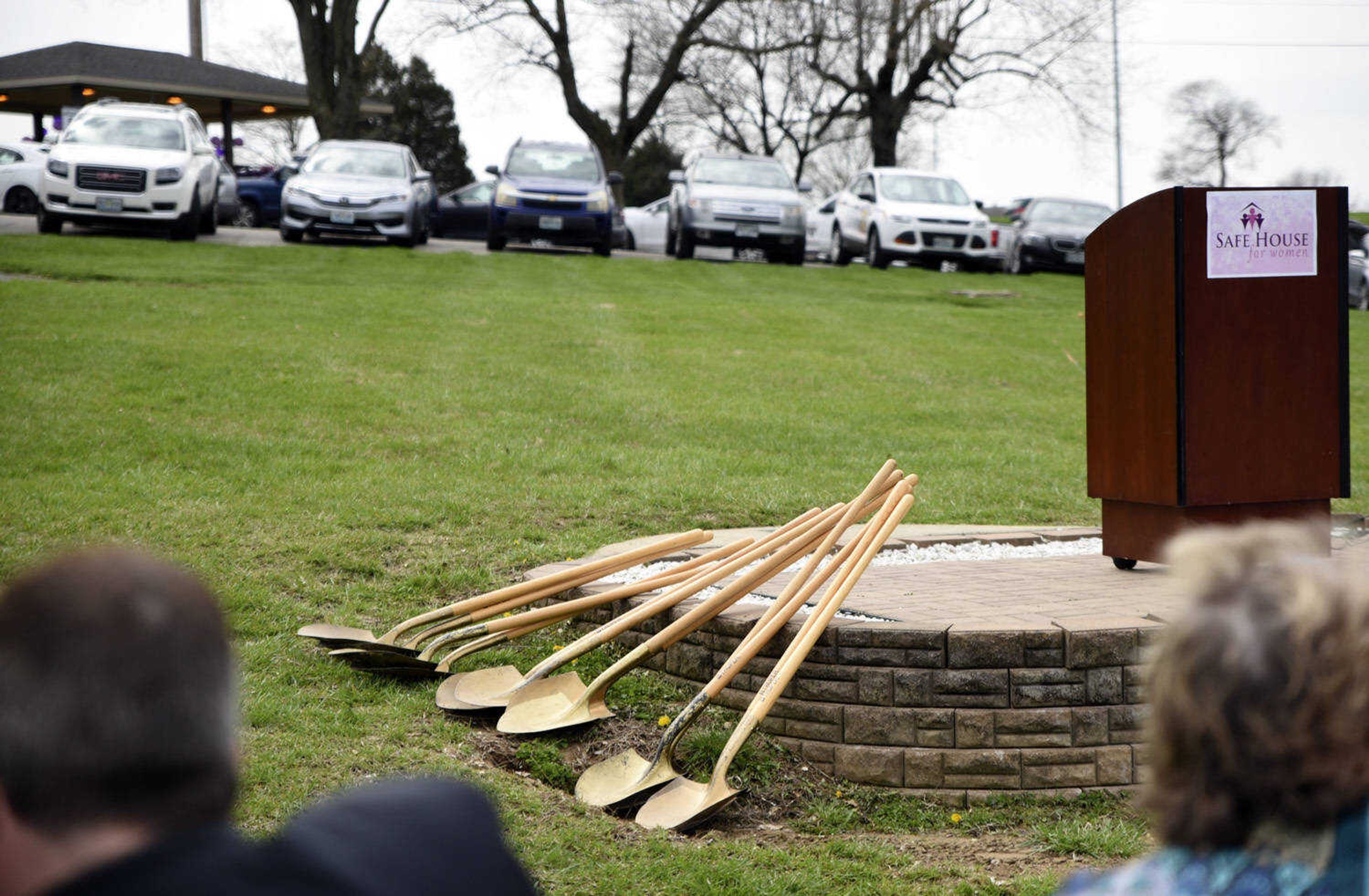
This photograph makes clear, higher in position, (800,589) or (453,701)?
(800,589)

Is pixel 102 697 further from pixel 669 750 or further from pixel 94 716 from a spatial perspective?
pixel 669 750

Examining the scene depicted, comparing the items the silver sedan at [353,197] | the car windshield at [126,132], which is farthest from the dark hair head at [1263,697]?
the car windshield at [126,132]

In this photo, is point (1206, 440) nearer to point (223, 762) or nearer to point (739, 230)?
point (223, 762)

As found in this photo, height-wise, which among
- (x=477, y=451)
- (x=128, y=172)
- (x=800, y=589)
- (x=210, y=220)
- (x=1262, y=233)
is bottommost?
(x=800, y=589)

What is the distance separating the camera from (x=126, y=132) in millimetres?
16781

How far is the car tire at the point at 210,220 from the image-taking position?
57.8 feet

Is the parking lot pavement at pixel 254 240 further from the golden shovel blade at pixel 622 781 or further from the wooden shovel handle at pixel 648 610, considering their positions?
the golden shovel blade at pixel 622 781

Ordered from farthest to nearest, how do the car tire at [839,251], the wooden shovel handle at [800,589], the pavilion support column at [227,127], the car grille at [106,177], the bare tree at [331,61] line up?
the pavilion support column at [227,127], the bare tree at [331,61], the car tire at [839,251], the car grille at [106,177], the wooden shovel handle at [800,589]

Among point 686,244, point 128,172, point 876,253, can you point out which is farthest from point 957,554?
point 876,253

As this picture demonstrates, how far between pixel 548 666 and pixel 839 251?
17906 millimetres

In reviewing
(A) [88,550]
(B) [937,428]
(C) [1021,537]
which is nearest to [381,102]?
(B) [937,428]

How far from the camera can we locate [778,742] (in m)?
4.28

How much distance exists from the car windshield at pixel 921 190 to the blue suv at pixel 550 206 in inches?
181

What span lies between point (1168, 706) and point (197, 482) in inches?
241
